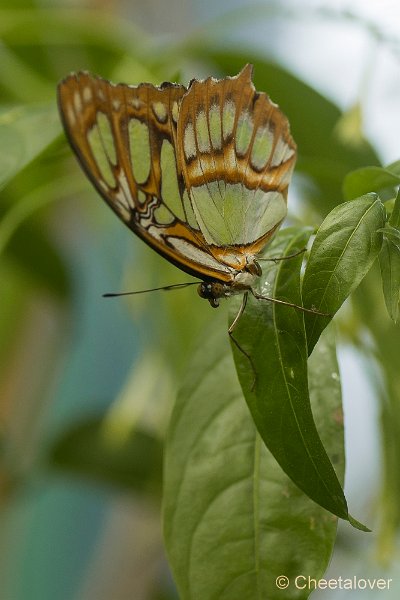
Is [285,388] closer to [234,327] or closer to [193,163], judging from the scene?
[234,327]

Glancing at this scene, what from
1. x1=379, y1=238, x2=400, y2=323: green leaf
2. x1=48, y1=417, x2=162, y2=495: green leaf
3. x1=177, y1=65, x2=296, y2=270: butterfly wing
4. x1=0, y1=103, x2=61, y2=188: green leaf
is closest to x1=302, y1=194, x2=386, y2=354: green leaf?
A: x1=379, y1=238, x2=400, y2=323: green leaf

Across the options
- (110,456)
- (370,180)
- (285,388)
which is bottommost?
(110,456)

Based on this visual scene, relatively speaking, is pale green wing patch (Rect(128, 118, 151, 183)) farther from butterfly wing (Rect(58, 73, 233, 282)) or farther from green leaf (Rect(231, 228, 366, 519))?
green leaf (Rect(231, 228, 366, 519))

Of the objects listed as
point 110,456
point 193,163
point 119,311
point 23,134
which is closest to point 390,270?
point 193,163

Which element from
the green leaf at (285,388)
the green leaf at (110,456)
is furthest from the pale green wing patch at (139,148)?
the green leaf at (110,456)

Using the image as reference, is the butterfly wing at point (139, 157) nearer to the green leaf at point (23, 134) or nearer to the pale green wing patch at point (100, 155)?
the pale green wing patch at point (100, 155)
